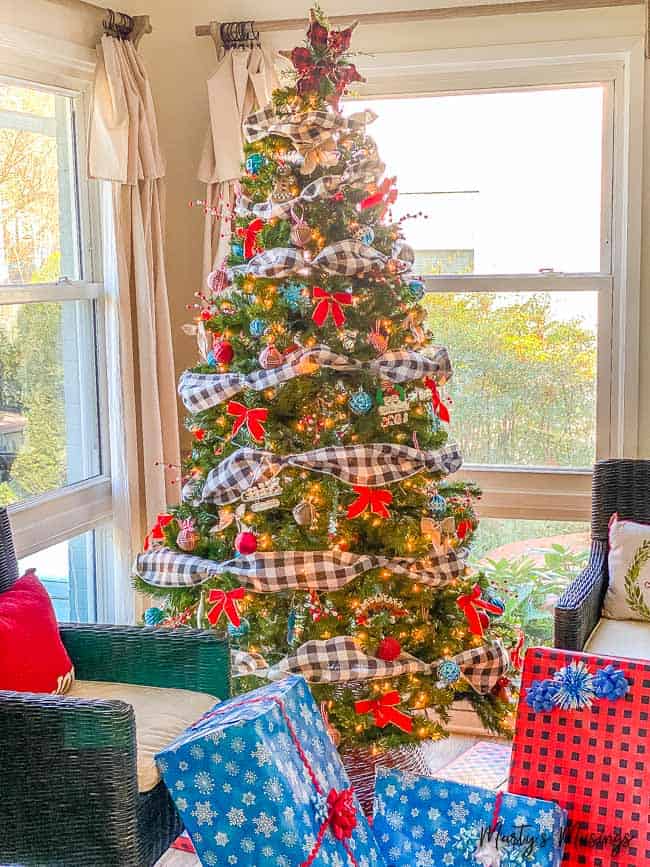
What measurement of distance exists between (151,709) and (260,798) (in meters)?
0.85

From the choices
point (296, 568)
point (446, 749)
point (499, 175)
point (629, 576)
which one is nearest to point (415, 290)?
point (296, 568)

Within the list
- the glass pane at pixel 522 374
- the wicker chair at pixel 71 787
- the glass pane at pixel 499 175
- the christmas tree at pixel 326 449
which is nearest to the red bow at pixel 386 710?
the christmas tree at pixel 326 449

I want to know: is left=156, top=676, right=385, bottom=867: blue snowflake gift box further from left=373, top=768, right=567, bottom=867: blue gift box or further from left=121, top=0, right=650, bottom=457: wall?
left=121, top=0, right=650, bottom=457: wall

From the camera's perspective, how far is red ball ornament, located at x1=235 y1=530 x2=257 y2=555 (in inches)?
108

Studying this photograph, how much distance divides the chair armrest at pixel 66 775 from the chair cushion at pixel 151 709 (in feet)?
0.33

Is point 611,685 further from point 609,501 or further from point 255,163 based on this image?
point 255,163

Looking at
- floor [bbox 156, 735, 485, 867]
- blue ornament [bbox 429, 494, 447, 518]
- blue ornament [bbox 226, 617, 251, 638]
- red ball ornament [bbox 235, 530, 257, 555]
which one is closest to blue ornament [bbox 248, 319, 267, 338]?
red ball ornament [bbox 235, 530, 257, 555]

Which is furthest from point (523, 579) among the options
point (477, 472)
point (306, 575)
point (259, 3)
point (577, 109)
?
point (259, 3)

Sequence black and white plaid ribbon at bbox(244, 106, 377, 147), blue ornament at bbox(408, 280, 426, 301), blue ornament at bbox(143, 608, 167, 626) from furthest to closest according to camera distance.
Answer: blue ornament at bbox(143, 608, 167, 626) < blue ornament at bbox(408, 280, 426, 301) < black and white plaid ribbon at bbox(244, 106, 377, 147)

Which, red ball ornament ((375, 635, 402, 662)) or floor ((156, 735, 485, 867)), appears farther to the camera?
floor ((156, 735, 485, 867))

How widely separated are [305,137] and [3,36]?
3.21 feet

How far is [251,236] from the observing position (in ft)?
9.32

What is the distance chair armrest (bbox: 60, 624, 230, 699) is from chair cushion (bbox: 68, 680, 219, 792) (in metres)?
0.02

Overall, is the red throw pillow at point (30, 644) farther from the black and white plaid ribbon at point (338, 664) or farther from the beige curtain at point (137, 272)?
the beige curtain at point (137, 272)
